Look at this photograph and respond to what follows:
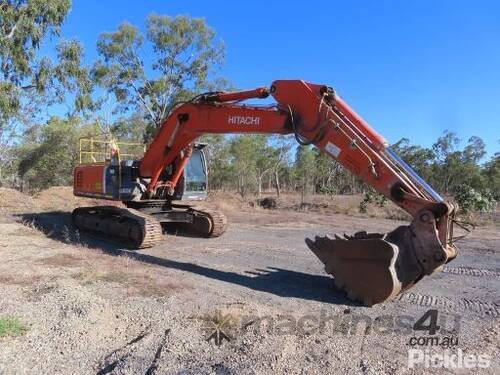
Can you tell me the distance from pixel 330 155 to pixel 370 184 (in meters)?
0.78

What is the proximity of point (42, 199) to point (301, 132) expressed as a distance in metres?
16.3

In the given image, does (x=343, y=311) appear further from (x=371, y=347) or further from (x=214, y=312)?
(x=214, y=312)

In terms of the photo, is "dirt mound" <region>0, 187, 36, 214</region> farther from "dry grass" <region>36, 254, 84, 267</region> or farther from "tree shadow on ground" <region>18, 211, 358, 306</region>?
"dry grass" <region>36, 254, 84, 267</region>

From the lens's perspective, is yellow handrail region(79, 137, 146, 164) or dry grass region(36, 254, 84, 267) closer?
dry grass region(36, 254, 84, 267)

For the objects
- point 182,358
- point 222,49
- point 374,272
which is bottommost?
point 182,358

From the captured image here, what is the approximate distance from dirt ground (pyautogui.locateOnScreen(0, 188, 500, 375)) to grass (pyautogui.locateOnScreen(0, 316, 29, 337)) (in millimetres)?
94

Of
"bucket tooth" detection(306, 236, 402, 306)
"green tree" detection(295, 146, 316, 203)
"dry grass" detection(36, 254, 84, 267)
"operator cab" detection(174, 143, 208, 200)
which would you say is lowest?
"dry grass" detection(36, 254, 84, 267)

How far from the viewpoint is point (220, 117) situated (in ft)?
30.5

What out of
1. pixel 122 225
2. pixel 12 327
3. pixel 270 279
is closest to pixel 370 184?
pixel 270 279

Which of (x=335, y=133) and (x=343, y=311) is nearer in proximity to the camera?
(x=343, y=311)

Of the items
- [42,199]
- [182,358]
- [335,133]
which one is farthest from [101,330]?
[42,199]

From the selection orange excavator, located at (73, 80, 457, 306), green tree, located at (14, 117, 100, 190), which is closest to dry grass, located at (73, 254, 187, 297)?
orange excavator, located at (73, 80, 457, 306)

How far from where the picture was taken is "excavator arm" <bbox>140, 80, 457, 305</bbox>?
597 cm

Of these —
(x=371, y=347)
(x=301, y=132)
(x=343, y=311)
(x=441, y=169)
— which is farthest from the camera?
(x=441, y=169)
